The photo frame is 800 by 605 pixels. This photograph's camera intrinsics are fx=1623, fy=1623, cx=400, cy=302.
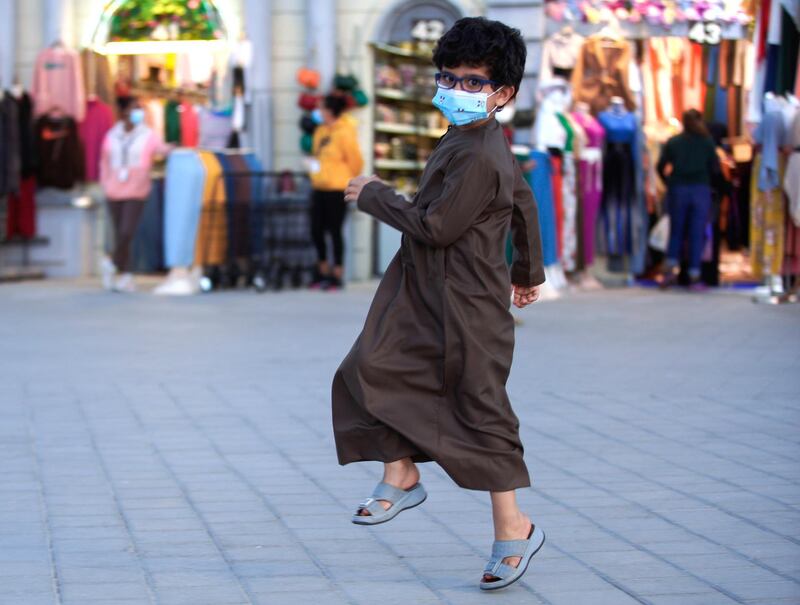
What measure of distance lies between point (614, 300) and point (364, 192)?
10014 millimetres

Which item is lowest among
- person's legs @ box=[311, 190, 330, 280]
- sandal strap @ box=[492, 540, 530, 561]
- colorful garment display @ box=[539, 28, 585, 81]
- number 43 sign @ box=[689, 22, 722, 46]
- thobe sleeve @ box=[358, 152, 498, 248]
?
person's legs @ box=[311, 190, 330, 280]

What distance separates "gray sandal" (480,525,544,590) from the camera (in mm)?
4508

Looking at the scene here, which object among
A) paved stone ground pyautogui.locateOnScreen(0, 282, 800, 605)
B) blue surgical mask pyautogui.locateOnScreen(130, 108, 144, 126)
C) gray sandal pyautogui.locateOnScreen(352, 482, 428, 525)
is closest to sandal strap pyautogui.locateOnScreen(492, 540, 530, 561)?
paved stone ground pyautogui.locateOnScreen(0, 282, 800, 605)

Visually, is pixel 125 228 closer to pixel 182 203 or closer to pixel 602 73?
pixel 182 203

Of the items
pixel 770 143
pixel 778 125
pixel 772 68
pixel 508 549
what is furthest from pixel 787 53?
pixel 508 549

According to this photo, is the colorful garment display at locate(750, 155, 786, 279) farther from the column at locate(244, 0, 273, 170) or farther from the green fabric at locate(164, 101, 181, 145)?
the green fabric at locate(164, 101, 181, 145)

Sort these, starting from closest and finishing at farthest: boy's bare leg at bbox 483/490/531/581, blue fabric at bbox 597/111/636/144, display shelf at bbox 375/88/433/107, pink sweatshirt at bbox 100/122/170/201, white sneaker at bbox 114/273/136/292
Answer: boy's bare leg at bbox 483/490/531/581, pink sweatshirt at bbox 100/122/170/201, white sneaker at bbox 114/273/136/292, blue fabric at bbox 597/111/636/144, display shelf at bbox 375/88/433/107

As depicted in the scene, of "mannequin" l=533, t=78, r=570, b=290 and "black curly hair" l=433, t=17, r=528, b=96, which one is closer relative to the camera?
"black curly hair" l=433, t=17, r=528, b=96

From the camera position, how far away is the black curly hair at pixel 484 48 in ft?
14.9

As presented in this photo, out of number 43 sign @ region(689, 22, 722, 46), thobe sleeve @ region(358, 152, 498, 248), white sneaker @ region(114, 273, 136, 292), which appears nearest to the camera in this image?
thobe sleeve @ region(358, 152, 498, 248)

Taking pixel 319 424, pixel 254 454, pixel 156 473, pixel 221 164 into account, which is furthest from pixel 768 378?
pixel 221 164

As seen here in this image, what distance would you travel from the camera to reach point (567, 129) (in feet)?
48.1

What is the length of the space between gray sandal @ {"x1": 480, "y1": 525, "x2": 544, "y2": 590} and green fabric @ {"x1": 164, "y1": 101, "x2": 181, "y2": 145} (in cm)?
1199

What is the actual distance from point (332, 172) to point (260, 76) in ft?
6.08
